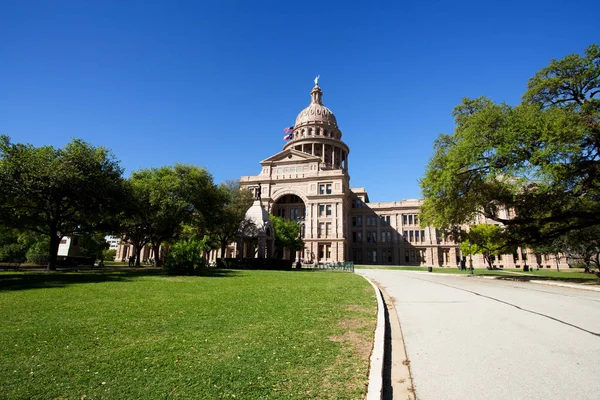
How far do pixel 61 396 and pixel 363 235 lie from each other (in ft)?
261

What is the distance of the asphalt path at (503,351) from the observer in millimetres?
4422

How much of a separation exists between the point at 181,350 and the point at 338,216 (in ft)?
211

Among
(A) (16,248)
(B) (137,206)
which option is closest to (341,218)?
(B) (137,206)

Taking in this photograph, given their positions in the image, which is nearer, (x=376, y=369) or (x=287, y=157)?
(x=376, y=369)

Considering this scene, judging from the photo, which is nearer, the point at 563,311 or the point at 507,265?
the point at 563,311

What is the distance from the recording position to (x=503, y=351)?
5.99 meters

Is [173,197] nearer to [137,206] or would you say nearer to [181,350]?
[137,206]

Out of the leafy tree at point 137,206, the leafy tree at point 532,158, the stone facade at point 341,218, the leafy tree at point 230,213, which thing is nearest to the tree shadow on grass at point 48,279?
the leafy tree at point 137,206

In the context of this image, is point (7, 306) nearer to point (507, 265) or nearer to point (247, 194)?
point (247, 194)

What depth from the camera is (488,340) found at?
22.1 ft

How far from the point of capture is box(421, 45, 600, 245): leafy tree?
19.8 metres

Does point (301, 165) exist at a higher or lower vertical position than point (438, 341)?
higher

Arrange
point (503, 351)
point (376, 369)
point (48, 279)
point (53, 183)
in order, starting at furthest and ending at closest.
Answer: point (53, 183)
point (48, 279)
point (503, 351)
point (376, 369)

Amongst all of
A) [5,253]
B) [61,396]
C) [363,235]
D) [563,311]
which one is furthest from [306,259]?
[61,396]
